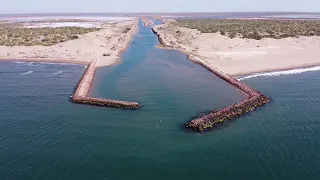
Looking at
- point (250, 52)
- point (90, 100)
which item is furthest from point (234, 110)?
point (250, 52)

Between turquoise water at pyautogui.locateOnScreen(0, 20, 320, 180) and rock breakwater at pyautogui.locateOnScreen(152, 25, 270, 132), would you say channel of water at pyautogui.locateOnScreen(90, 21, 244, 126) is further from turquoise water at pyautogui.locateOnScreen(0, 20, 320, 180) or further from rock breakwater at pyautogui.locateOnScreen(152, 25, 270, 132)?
rock breakwater at pyautogui.locateOnScreen(152, 25, 270, 132)

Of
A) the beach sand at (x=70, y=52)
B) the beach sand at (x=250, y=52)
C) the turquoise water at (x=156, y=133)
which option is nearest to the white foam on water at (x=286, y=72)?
the beach sand at (x=250, y=52)

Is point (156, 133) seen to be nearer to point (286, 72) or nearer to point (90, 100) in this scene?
point (90, 100)

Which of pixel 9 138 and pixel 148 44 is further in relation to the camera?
pixel 148 44

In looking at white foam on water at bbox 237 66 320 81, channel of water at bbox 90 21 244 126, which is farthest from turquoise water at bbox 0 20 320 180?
white foam on water at bbox 237 66 320 81

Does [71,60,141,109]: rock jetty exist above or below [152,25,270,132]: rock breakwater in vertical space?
below

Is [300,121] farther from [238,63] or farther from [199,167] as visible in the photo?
[238,63]

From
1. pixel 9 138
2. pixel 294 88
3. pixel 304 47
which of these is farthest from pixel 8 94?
pixel 304 47
